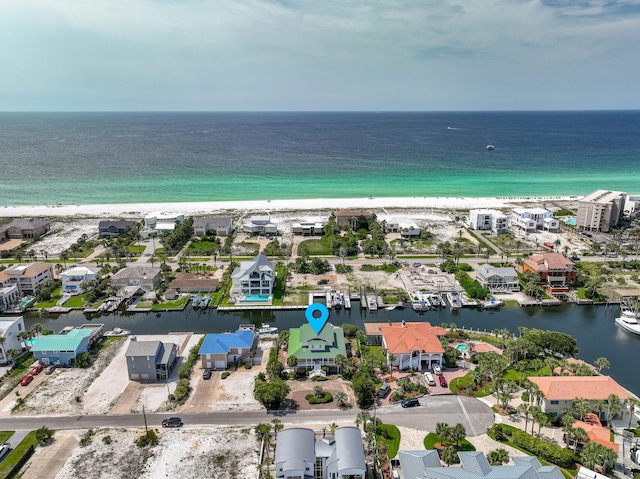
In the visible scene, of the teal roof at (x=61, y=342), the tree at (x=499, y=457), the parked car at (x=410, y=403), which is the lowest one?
the parked car at (x=410, y=403)

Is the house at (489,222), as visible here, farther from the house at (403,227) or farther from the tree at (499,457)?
the tree at (499,457)

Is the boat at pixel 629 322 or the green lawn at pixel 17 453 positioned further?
the boat at pixel 629 322

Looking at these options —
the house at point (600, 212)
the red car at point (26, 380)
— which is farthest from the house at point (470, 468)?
the house at point (600, 212)

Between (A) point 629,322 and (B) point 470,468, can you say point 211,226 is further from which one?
(B) point 470,468

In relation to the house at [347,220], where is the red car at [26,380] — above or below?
below

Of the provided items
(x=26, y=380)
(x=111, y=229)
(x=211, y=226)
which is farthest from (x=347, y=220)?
(x=26, y=380)

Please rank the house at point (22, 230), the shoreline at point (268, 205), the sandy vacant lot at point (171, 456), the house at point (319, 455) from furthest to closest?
the shoreline at point (268, 205) < the house at point (22, 230) < the sandy vacant lot at point (171, 456) < the house at point (319, 455)

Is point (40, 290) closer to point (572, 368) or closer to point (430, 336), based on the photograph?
point (430, 336)
